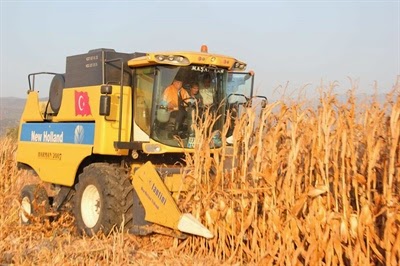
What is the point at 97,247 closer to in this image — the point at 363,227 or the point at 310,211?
the point at 310,211

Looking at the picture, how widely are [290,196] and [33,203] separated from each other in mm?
4814

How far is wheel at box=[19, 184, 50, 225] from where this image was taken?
28.0ft

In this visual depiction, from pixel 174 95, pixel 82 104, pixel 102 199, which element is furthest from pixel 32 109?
pixel 174 95

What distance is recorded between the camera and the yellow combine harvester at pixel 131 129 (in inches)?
269

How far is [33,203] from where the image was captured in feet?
28.5

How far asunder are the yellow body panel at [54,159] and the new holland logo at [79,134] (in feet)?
0.23

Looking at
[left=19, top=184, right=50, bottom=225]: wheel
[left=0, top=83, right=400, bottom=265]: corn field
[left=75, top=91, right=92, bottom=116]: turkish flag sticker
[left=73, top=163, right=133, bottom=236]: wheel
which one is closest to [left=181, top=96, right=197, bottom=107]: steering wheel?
[left=0, top=83, right=400, bottom=265]: corn field

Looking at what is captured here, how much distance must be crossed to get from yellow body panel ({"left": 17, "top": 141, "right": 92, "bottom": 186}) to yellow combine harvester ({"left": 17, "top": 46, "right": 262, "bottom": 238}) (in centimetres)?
2

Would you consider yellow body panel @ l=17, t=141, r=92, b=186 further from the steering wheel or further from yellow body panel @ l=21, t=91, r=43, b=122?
the steering wheel

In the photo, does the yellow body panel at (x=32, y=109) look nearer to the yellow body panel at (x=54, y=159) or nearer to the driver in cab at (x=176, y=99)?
the yellow body panel at (x=54, y=159)

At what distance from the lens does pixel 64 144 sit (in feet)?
27.5

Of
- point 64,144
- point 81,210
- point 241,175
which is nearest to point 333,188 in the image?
point 241,175

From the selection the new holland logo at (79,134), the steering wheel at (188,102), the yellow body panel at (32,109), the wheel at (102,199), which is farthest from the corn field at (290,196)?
the yellow body panel at (32,109)

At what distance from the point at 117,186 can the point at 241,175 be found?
78.7 inches
